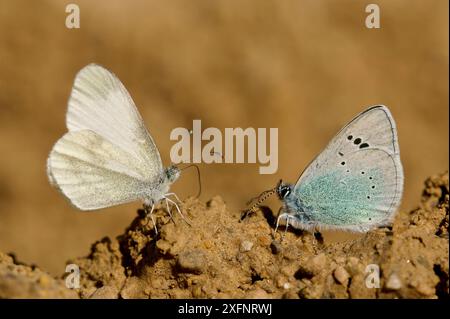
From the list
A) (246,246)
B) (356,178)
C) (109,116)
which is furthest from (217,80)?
(246,246)

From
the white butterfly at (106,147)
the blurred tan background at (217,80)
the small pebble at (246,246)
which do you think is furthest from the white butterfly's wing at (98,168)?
the blurred tan background at (217,80)

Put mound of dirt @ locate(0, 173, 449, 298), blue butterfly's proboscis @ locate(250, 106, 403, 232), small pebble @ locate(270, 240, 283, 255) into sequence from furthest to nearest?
blue butterfly's proboscis @ locate(250, 106, 403, 232), small pebble @ locate(270, 240, 283, 255), mound of dirt @ locate(0, 173, 449, 298)

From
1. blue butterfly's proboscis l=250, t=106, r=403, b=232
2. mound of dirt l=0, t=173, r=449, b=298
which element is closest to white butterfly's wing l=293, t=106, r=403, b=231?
blue butterfly's proboscis l=250, t=106, r=403, b=232

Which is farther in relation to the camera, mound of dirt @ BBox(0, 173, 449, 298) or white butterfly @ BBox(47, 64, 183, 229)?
white butterfly @ BBox(47, 64, 183, 229)

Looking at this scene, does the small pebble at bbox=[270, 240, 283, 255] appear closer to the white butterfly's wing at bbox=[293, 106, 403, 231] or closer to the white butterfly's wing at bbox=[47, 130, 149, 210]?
the white butterfly's wing at bbox=[293, 106, 403, 231]

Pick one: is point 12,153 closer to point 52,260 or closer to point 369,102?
point 52,260

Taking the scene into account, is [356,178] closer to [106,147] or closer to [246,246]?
[246,246]
